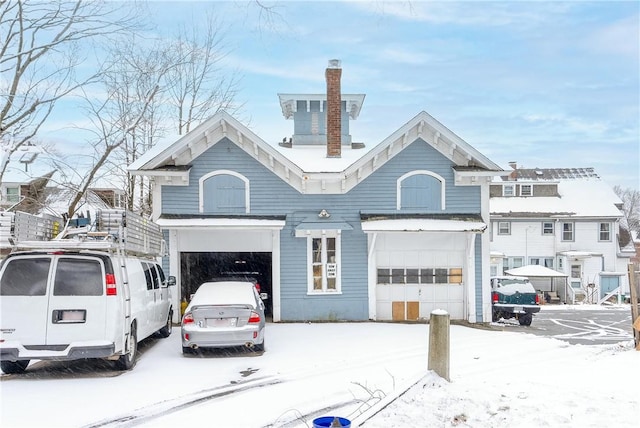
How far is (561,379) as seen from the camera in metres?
8.62

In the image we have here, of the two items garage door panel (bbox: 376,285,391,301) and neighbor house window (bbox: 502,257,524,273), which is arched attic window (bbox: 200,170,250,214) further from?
neighbor house window (bbox: 502,257,524,273)

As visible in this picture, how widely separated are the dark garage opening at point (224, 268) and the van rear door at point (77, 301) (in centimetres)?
1106

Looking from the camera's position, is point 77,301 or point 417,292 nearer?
point 77,301

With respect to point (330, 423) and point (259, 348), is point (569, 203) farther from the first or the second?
point (330, 423)

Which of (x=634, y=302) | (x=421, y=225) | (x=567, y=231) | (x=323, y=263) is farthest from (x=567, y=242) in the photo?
(x=634, y=302)

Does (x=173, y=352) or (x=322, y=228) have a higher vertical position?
(x=322, y=228)

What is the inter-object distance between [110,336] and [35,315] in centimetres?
115

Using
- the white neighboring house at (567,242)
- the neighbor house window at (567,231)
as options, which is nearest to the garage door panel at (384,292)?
the white neighboring house at (567,242)

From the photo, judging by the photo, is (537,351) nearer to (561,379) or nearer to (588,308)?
(561,379)

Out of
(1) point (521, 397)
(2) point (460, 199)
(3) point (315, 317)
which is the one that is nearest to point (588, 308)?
(2) point (460, 199)

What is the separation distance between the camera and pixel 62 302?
9.38 metres

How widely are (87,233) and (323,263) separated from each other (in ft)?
30.5

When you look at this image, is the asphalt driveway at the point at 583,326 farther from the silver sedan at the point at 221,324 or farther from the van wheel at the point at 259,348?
the silver sedan at the point at 221,324

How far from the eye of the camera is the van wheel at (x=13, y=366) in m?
10.1
